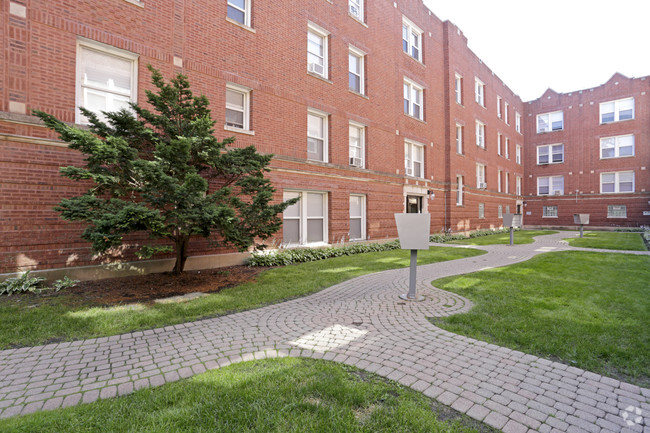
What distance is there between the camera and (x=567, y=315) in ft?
14.2

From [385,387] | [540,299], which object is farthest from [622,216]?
[385,387]

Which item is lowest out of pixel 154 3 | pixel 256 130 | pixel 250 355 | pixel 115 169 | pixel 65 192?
pixel 250 355

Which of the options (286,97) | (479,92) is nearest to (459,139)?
(479,92)

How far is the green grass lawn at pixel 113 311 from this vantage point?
386 centimetres

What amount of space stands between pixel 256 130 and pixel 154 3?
402cm

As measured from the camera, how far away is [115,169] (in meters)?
5.79

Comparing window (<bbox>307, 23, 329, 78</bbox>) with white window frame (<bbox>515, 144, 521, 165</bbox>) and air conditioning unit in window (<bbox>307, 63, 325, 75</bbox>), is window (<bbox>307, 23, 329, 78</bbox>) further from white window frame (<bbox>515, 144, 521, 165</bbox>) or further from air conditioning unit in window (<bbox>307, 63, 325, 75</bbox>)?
white window frame (<bbox>515, 144, 521, 165</bbox>)

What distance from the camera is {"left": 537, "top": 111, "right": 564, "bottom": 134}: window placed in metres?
30.7

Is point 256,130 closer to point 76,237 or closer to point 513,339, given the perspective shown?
point 76,237

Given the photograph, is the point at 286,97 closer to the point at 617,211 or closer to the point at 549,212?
the point at 549,212

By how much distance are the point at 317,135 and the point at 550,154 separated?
101 feet

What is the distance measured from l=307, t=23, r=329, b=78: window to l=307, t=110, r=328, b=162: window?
162 centimetres

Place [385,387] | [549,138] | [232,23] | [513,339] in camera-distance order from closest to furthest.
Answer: [385,387] → [513,339] → [232,23] → [549,138]

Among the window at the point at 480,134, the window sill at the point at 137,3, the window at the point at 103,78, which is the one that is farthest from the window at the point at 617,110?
the window at the point at 103,78
